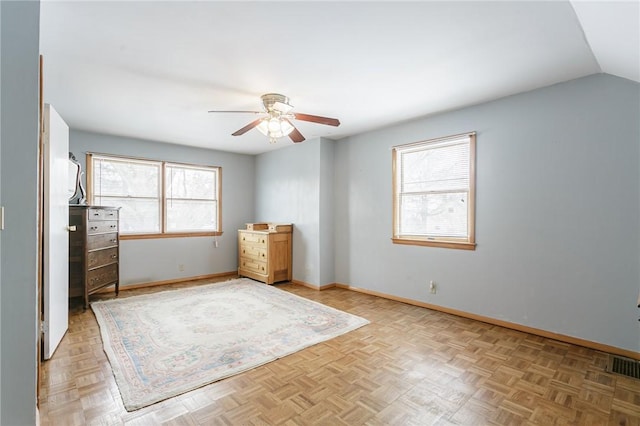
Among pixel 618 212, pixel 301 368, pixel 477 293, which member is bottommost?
pixel 301 368

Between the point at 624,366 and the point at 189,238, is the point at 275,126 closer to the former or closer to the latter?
the point at 189,238

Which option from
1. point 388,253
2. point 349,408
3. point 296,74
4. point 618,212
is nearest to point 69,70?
point 296,74

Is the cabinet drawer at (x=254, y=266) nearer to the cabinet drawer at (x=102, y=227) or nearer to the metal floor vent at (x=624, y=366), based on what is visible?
the cabinet drawer at (x=102, y=227)

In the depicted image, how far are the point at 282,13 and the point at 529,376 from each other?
3047 millimetres

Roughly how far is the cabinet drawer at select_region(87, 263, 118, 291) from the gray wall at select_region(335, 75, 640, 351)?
4.10 meters

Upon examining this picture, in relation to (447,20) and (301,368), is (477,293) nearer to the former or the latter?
(301,368)

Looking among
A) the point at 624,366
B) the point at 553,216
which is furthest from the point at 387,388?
the point at 553,216

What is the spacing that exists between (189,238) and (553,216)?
5320 millimetres

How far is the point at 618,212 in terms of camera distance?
104 inches

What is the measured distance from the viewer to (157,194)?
17.3ft

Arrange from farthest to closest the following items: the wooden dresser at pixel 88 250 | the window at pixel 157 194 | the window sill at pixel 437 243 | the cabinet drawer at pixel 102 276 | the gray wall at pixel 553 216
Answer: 1. the window at pixel 157 194
2. the cabinet drawer at pixel 102 276
3. the wooden dresser at pixel 88 250
4. the window sill at pixel 437 243
5. the gray wall at pixel 553 216

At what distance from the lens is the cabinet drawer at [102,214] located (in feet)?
12.5

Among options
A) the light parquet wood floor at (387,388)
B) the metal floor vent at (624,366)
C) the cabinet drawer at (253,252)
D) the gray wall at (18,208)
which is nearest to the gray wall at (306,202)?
the cabinet drawer at (253,252)

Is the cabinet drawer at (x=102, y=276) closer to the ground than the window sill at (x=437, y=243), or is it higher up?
closer to the ground
